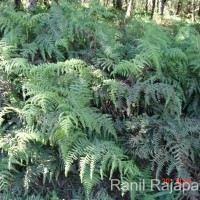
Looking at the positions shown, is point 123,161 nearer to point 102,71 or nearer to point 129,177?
point 129,177

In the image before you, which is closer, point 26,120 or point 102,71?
point 26,120

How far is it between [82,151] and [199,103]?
180cm

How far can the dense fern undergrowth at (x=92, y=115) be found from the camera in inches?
125

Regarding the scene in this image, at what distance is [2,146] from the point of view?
10.3ft

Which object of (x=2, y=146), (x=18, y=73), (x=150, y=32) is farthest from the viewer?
(x=150, y=32)

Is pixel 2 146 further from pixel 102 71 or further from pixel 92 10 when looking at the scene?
pixel 92 10

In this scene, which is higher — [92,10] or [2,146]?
[92,10]

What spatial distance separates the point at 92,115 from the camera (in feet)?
11.0

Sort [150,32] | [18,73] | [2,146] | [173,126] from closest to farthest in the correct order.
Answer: [2,146]
[173,126]
[18,73]
[150,32]

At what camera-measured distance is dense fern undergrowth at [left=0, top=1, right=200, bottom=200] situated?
318cm

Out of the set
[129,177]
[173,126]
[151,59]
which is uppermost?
[151,59]

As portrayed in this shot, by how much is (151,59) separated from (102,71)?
66cm

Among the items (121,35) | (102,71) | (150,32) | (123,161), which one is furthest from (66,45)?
(123,161)

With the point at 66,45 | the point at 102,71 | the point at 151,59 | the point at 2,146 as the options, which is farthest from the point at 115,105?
the point at 2,146
